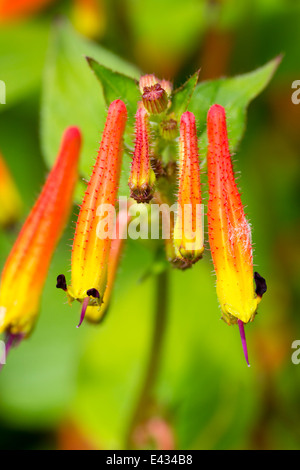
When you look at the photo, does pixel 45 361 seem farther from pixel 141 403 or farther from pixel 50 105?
pixel 50 105

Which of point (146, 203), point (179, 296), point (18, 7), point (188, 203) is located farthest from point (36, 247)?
point (18, 7)

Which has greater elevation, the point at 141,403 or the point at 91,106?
the point at 91,106

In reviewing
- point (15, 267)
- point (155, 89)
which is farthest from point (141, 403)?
point (155, 89)

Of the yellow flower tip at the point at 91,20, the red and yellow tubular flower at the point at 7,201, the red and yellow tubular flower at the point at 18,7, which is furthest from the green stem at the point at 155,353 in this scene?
the red and yellow tubular flower at the point at 18,7

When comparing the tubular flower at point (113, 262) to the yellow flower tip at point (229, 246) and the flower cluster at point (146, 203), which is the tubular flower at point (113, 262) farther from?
the yellow flower tip at point (229, 246)
